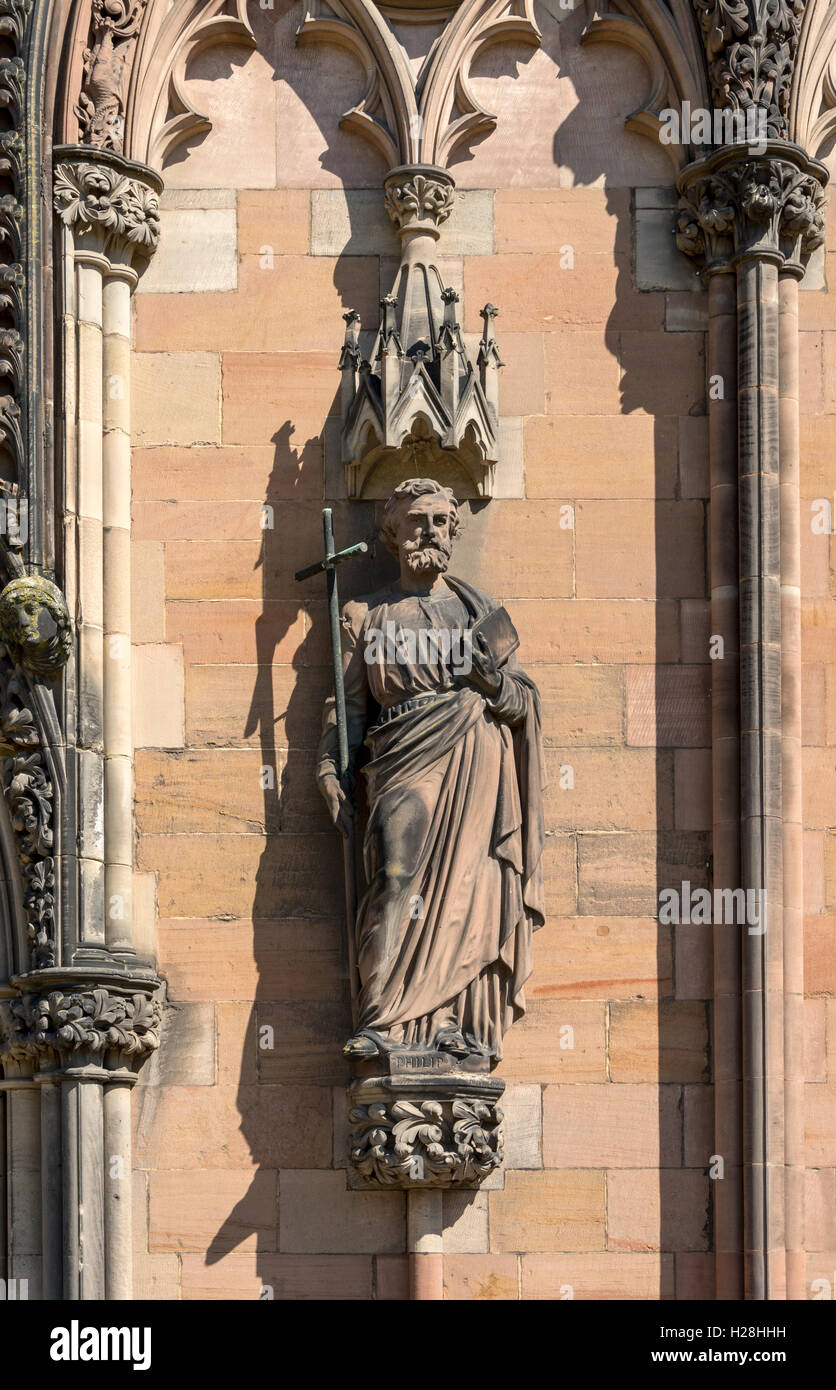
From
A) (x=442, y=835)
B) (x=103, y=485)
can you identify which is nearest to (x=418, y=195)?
(x=103, y=485)

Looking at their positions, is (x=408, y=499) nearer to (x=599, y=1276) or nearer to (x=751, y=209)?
(x=751, y=209)

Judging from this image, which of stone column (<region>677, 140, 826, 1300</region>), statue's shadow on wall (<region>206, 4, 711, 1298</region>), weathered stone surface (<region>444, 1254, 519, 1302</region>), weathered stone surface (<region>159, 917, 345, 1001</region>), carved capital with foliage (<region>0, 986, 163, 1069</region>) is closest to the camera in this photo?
carved capital with foliage (<region>0, 986, 163, 1069</region>)

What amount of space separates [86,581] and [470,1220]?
342cm

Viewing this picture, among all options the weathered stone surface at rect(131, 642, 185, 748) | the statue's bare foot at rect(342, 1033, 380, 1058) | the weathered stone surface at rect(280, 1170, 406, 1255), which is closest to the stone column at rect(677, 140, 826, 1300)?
the weathered stone surface at rect(280, 1170, 406, 1255)

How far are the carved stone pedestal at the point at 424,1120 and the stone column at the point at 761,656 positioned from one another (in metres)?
1.12

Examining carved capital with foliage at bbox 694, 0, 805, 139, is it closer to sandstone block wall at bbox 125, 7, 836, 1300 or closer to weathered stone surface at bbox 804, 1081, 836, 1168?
sandstone block wall at bbox 125, 7, 836, 1300

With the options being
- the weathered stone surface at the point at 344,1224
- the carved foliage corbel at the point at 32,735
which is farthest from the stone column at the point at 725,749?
the carved foliage corbel at the point at 32,735

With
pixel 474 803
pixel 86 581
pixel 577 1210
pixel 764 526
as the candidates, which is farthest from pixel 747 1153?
pixel 86 581

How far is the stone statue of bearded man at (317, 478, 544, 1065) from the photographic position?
12.8 metres

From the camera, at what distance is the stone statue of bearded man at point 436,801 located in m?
12.8

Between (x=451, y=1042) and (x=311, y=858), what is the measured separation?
114cm

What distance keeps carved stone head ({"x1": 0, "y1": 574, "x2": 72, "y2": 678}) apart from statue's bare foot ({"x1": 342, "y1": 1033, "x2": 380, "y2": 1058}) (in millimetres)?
2178

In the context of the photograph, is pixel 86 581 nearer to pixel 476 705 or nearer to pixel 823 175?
pixel 476 705

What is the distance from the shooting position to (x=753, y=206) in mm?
13344
